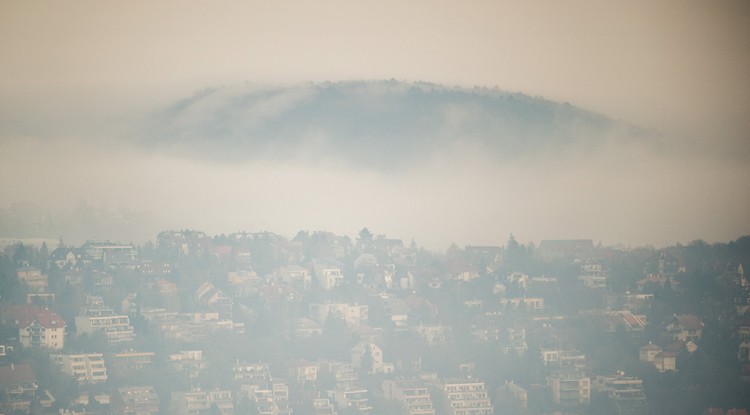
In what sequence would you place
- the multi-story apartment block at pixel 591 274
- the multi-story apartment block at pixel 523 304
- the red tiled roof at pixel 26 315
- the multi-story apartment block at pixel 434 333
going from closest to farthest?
1. the red tiled roof at pixel 26 315
2. the multi-story apartment block at pixel 434 333
3. the multi-story apartment block at pixel 523 304
4. the multi-story apartment block at pixel 591 274

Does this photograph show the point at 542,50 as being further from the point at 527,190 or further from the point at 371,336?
the point at 371,336

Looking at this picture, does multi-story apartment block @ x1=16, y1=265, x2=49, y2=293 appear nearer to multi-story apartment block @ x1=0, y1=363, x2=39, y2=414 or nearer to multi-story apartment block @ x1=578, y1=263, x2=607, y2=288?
multi-story apartment block @ x1=0, y1=363, x2=39, y2=414

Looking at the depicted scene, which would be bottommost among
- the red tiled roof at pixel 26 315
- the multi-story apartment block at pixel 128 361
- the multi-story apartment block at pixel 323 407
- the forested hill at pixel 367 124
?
the multi-story apartment block at pixel 323 407

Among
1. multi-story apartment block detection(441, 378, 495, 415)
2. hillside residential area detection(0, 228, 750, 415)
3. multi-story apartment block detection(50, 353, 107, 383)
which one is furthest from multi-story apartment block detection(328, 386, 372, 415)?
multi-story apartment block detection(50, 353, 107, 383)

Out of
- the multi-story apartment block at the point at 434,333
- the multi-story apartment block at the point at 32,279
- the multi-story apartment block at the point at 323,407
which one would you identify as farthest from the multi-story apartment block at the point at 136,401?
the multi-story apartment block at the point at 434,333

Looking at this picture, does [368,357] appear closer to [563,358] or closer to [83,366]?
[563,358]

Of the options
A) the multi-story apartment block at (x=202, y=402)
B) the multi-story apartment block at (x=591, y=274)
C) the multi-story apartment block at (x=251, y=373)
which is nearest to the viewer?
the multi-story apartment block at (x=202, y=402)

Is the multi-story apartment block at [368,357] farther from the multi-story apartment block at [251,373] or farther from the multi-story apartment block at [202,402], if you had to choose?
the multi-story apartment block at [202,402]
